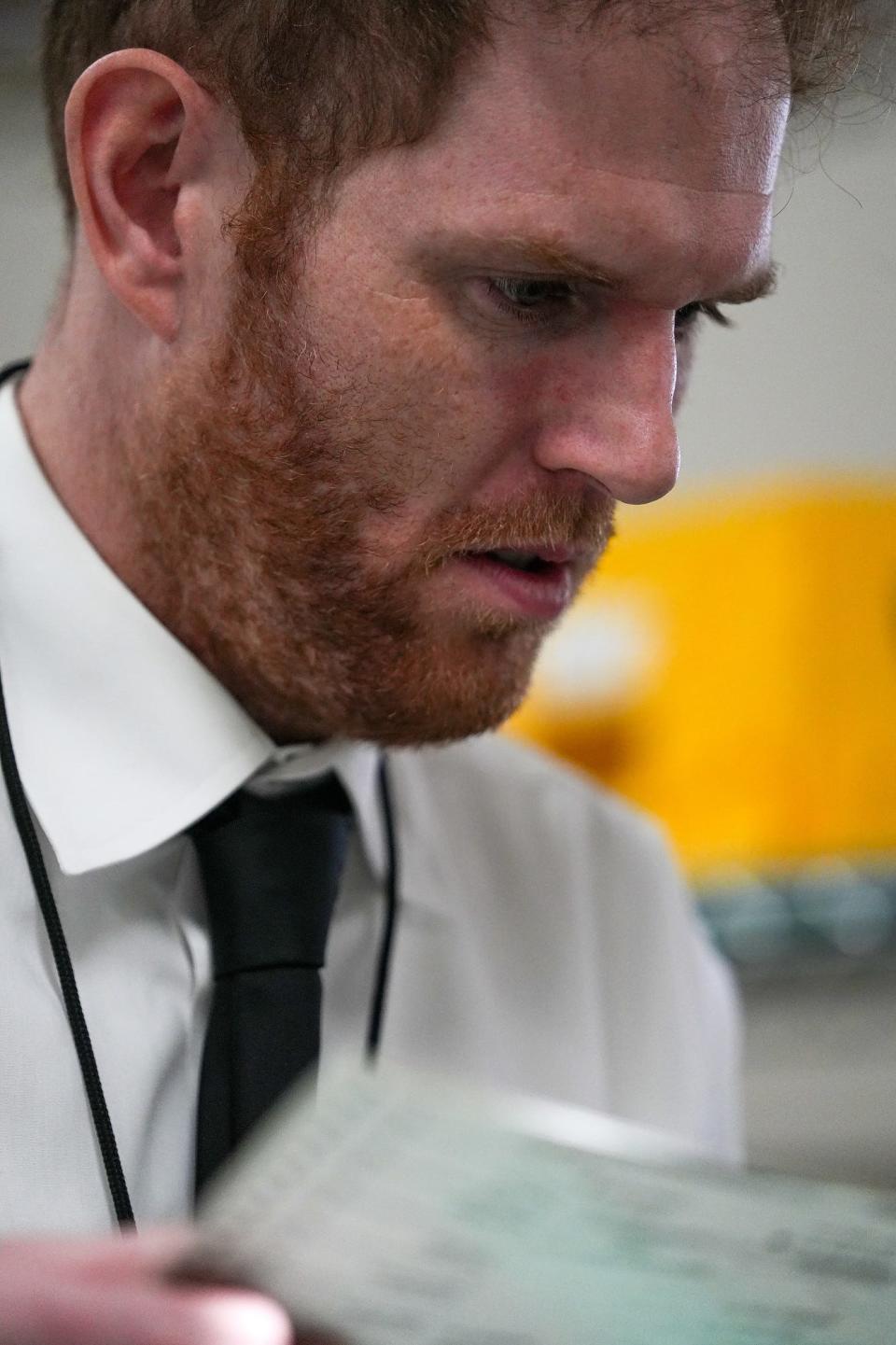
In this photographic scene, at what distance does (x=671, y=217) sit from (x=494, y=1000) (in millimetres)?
555

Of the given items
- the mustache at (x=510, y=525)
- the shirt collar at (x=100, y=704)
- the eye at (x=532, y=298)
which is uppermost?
the eye at (x=532, y=298)

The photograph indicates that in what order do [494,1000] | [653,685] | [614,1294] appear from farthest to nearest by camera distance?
[653,685]
[494,1000]
[614,1294]

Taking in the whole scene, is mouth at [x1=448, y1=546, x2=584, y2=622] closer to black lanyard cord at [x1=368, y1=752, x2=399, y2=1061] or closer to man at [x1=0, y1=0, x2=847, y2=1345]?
man at [x1=0, y1=0, x2=847, y2=1345]

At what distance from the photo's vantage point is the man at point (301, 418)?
83 centimetres

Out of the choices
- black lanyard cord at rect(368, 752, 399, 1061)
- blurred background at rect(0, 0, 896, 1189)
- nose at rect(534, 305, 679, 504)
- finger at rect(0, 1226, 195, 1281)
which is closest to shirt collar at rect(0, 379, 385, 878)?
black lanyard cord at rect(368, 752, 399, 1061)

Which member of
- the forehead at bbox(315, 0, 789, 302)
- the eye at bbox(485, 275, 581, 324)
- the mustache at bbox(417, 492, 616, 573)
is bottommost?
the mustache at bbox(417, 492, 616, 573)

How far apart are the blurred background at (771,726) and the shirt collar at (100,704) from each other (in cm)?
101

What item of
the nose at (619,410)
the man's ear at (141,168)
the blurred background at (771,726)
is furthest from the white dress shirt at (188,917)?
the blurred background at (771,726)

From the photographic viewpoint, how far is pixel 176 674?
0.96 meters

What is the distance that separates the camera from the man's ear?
0.89 metres

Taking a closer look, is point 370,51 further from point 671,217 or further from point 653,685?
point 653,685

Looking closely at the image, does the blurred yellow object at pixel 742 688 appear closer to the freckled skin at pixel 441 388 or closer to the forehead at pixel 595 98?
the freckled skin at pixel 441 388

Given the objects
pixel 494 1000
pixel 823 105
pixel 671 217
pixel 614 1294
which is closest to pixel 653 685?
pixel 494 1000

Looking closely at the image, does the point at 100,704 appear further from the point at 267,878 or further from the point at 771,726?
the point at 771,726
